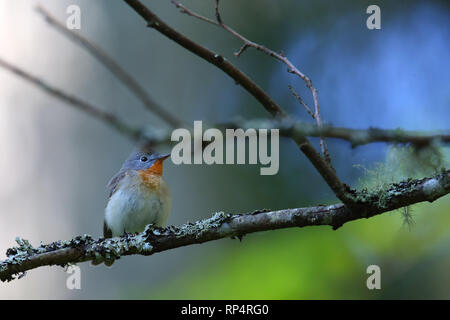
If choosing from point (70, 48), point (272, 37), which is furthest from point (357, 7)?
point (70, 48)

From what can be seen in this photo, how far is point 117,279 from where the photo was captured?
23.4 ft

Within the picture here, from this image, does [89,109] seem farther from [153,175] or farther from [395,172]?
[153,175]

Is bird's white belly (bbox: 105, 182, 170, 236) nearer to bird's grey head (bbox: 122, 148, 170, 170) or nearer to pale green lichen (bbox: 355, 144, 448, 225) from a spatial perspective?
bird's grey head (bbox: 122, 148, 170, 170)

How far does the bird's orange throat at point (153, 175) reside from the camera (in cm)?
533

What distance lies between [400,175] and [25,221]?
21.2 ft

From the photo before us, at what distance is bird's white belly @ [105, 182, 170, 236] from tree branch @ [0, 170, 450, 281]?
153cm

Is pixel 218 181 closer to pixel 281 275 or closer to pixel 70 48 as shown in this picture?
pixel 70 48

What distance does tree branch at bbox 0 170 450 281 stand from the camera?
8.84 feet

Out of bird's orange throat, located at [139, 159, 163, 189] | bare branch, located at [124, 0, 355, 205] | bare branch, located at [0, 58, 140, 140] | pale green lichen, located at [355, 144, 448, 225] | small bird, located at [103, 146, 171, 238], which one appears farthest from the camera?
bird's orange throat, located at [139, 159, 163, 189]

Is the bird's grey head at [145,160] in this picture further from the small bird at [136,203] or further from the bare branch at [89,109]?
the bare branch at [89,109]

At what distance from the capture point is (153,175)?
5500 mm

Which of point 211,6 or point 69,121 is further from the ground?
point 211,6

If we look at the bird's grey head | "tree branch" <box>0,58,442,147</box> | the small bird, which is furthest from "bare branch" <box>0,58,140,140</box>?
the bird's grey head

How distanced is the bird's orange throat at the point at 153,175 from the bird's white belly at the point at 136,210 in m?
0.12
